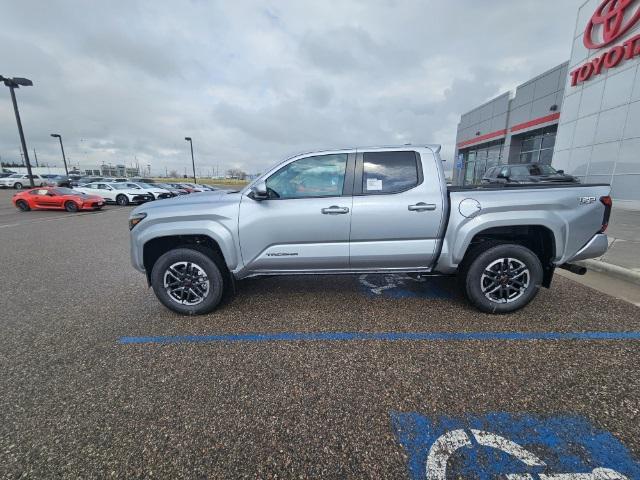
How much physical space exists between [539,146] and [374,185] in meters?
23.9

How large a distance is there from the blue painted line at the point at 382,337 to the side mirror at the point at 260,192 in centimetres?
146

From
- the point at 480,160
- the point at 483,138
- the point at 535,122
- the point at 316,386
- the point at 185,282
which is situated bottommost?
the point at 316,386

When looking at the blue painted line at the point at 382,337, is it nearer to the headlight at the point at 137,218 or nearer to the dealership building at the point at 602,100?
the headlight at the point at 137,218

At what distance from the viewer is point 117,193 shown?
19.2 meters

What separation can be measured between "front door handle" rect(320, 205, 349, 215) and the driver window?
176mm

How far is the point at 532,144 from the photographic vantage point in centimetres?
2203

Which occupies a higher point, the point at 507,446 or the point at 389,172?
the point at 389,172

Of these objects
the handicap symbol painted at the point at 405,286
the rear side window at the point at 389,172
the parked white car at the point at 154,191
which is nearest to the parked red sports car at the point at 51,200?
the parked white car at the point at 154,191

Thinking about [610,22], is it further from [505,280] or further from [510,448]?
[510,448]

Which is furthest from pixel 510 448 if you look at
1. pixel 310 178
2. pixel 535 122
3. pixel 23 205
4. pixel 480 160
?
pixel 480 160

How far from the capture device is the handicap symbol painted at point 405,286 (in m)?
4.02

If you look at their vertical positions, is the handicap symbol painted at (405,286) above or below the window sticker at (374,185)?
below

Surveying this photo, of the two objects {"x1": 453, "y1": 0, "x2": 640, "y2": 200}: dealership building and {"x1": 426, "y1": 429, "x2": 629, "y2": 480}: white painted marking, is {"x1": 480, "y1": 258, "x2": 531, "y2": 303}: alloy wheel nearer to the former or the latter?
{"x1": 426, "y1": 429, "x2": 629, "y2": 480}: white painted marking

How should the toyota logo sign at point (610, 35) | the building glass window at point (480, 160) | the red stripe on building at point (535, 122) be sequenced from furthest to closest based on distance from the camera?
the building glass window at point (480, 160)
the red stripe on building at point (535, 122)
the toyota logo sign at point (610, 35)
